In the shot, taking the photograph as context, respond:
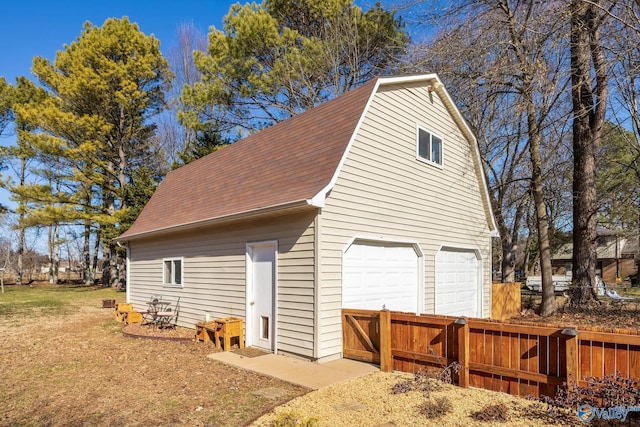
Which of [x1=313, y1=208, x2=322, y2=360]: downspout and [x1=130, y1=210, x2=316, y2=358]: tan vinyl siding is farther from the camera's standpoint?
[x1=130, y1=210, x2=316, y2=358]: tan vinyl siding

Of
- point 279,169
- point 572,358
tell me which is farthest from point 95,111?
Result: point 572,358

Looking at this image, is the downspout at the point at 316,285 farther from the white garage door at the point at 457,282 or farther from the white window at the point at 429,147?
the white garage door at the point at 457,282

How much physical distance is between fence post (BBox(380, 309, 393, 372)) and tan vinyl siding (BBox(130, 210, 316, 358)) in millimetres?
1254

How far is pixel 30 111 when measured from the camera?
23.4 metres

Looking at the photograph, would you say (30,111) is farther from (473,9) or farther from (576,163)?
(576,163)

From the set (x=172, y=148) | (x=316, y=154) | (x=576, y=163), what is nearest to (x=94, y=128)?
(x=172, y=148)

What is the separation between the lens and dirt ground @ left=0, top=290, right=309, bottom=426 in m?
5.08

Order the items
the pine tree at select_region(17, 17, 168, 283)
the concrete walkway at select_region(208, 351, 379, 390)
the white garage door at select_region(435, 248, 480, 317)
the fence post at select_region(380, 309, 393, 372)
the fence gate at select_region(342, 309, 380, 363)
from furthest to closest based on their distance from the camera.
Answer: the pine tree at select_region(17, 17, 168, 283) < the white garage door at select_region(435, 248, 480, 317) < the fence gate at select_region(342, 309, 380, 363) < the fence post at select_region(380, 309, 393, 372) < the concrete walkway at select_region(208, 351, 379, 390)

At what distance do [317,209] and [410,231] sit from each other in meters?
3.39

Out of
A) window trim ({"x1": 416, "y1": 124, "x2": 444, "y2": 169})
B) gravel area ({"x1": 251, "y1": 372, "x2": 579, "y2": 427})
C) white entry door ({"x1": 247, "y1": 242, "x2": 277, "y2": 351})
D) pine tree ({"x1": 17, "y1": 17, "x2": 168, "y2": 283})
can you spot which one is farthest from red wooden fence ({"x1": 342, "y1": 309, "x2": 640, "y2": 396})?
pine tree ({"x1": 17, "y1": 17, "x2": 168, "y2": 283})

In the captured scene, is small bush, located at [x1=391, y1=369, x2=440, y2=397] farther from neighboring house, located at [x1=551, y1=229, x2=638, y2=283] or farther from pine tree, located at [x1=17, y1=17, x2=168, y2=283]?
neighboring house, located at [x1=551, y1=229, x2=638, y2=283]

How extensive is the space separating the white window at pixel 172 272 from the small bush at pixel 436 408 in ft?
27.0

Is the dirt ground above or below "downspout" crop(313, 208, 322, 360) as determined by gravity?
below

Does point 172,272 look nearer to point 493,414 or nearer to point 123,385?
point 123,385
